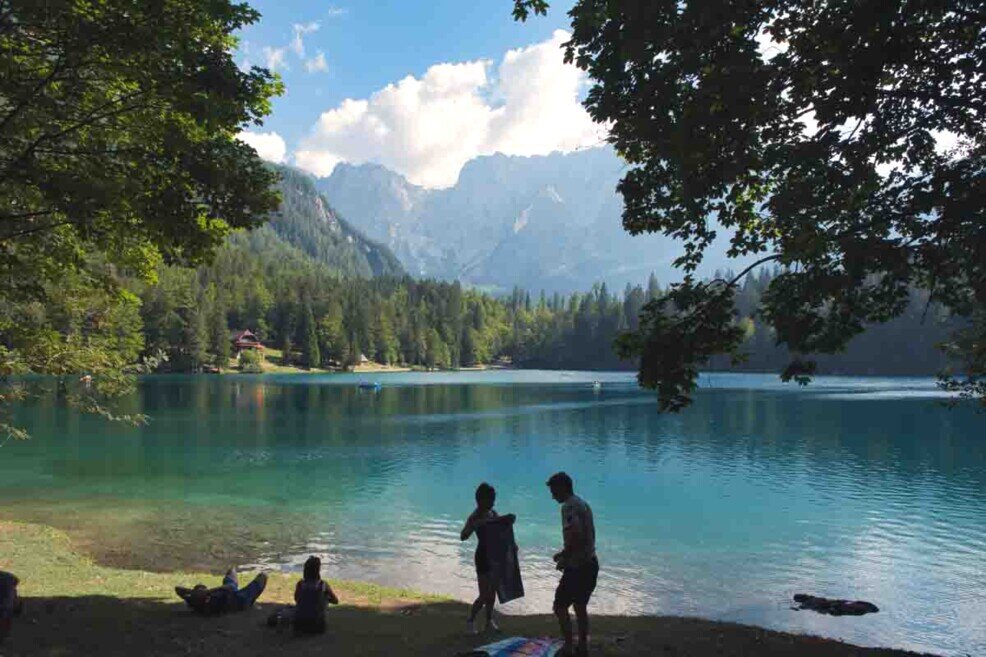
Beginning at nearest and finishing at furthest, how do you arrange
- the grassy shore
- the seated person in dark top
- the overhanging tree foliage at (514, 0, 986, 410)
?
the overhanging tree foliage at (514, 0, 986, 410), the grassy shore, the seated person in dark top

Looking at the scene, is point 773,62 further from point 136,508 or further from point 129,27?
point 136,508

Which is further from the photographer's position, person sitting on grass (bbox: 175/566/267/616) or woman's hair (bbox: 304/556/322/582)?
person sitting on grass (bbox: 175/566/267/616)

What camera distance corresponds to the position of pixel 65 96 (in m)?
10.3

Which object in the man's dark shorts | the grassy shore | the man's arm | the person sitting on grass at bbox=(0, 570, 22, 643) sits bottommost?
the grassy shore

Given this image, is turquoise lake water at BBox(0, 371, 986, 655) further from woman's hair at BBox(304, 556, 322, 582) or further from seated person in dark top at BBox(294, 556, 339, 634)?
woman's hair at BBox(304, 556, 322, 582)

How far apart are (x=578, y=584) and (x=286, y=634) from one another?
545 centimetres

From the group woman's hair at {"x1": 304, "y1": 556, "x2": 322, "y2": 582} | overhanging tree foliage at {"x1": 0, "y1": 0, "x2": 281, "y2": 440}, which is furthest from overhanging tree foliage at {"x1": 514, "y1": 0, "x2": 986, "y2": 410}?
woman's hair at {"x1": 304, "y1": 556, "x2": 322, "y2": 582}

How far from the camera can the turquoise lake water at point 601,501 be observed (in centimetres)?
2058

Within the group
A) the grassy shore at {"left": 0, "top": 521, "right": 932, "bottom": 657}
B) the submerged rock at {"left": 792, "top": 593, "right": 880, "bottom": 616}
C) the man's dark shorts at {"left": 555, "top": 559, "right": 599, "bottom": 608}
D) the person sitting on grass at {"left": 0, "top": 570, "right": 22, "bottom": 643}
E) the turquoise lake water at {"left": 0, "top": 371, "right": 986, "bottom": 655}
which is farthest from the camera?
the turquoise lake water at {"left": 0, "top": 371, "right": 986, "bottom": 655}

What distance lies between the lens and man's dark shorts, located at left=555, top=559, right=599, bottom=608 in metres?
9.52

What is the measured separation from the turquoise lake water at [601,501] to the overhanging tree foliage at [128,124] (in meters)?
13.5

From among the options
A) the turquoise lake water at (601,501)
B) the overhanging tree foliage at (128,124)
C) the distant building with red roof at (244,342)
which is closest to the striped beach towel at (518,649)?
the overhanging tree foliage at (128,124)

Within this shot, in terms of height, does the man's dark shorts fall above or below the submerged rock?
above

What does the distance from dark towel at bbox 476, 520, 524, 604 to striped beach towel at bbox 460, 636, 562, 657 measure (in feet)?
4.11
